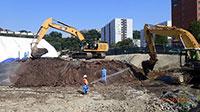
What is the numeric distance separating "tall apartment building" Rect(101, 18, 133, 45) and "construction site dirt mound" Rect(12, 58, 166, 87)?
104 metres

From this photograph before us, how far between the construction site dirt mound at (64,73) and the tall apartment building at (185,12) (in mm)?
44406

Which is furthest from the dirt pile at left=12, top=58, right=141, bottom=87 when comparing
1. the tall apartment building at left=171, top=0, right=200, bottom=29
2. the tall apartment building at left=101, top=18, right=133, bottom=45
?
the tall apartment building at left=101, top=18, right=133, bottom=45

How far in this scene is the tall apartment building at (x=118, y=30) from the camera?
389ft

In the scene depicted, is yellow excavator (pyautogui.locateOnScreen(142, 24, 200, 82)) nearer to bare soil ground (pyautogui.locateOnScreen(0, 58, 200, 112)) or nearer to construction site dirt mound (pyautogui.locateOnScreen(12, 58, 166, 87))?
bare soil ground (pyautogui.locateOnScreen(0, 58, 200, 112))

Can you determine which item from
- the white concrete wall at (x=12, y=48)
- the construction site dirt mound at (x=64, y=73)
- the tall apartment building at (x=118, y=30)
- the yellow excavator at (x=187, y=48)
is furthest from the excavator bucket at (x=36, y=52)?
the tall apartment building at (x=118, y=30)

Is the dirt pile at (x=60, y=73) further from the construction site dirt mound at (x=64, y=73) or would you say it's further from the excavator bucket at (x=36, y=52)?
the excavator bucket at (x=36, y=52)

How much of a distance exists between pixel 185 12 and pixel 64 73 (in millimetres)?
51784

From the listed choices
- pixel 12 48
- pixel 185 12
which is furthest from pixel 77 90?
pixel 185 12

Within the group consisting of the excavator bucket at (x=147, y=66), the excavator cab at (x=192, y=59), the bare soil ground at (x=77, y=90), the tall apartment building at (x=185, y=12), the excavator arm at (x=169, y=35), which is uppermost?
the tall apartment building at (x=185, y=12)

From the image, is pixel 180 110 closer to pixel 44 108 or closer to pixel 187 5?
pixel 44 108

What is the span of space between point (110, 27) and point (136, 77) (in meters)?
117

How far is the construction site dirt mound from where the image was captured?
11750 millimetres

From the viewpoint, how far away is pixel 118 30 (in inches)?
4707

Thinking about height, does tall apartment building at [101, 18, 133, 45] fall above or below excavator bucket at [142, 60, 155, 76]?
above
